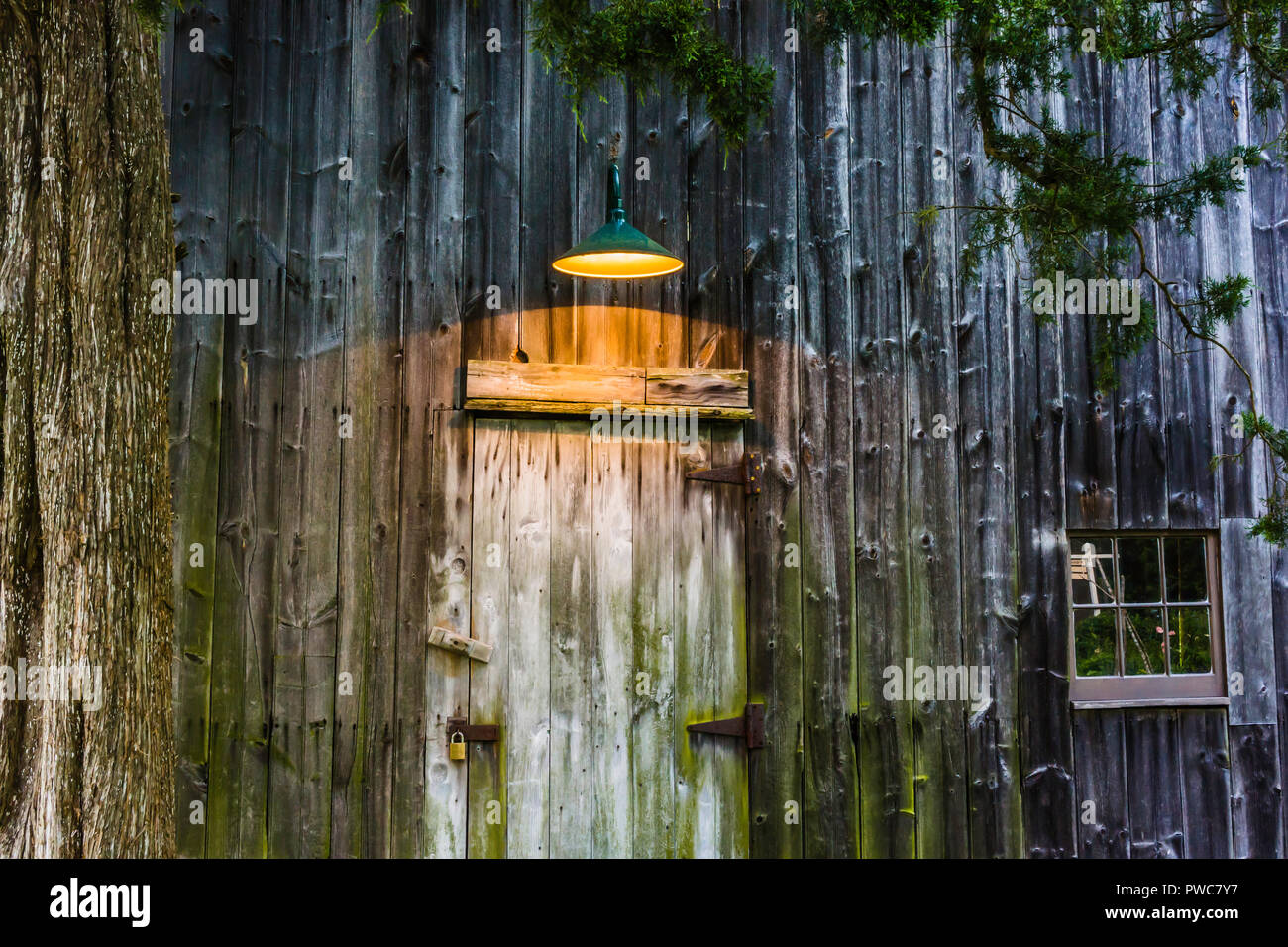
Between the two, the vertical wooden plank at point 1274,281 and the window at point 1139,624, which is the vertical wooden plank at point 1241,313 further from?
the window at point 1139,624

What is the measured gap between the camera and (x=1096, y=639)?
4.67 meters

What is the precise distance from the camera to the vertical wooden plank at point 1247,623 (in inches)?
184

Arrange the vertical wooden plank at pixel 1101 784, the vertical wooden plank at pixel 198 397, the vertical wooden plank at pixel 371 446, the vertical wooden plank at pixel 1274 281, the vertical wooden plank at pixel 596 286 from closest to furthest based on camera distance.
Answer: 1. the vertical wooden plank at pixel 198 397
2. the vertical wooden plank at pixel 371 446
3. the vertical wooden plank at pixel 596 286
4. the vertical wooden plank at pixel 1101 784
5. the vertical wooden plank at pixel 1274 281

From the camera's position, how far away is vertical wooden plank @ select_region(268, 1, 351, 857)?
152 inches

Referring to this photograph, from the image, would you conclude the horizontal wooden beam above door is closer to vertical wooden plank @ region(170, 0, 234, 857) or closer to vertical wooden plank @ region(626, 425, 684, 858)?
vertical wooden plank @ region(626, 425, 684, 858)

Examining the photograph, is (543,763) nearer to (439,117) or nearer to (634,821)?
(634,821)

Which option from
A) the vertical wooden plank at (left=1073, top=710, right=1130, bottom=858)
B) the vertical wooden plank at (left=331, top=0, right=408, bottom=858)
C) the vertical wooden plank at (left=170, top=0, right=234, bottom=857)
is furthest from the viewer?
the vertical wooden plank at (left=1073, top=710, right=1130, bottom=858)

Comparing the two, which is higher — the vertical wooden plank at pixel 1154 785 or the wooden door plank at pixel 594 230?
the wooden door plank at pixel 594 230

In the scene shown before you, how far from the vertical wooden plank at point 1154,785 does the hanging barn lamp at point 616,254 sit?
9.07ft

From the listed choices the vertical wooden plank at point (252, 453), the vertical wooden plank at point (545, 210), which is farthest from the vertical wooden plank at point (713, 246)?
the vertical wooden plank at point (252, 453)

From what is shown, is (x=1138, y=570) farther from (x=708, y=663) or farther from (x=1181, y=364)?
(x=708, y=663)

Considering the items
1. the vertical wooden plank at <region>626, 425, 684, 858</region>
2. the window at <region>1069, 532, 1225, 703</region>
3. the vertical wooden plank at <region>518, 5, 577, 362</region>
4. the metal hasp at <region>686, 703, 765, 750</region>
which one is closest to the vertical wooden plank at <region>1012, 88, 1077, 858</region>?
the window at <region>1069, 532, 1225, 703</region>

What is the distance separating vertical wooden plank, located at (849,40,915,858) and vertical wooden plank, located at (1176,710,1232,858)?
48.7 inches

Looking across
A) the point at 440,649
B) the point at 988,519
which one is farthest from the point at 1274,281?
the point at 440,649
